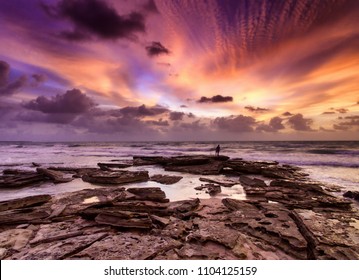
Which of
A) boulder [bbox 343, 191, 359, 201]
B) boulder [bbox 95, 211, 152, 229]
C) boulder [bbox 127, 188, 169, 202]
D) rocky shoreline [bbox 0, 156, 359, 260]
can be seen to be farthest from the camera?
boulder [bbox 343, 191, 359, 201]

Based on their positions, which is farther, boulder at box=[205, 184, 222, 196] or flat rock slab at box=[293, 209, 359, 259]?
boulder at box=[205, 184, 222, 196]

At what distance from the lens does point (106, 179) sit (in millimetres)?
11914

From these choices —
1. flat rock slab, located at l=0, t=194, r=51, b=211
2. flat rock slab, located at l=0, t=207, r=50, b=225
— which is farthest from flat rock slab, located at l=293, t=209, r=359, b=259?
flat rock slab, located at l=0, t=194, r=51, b=211

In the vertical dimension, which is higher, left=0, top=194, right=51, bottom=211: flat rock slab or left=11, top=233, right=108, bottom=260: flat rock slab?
left=0, top=194, right=51, bottom=211: flat rock slab

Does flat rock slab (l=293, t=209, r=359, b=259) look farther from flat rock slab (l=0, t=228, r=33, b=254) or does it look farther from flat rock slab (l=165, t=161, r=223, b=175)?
flat rock slab (l=165, t=161, r=223, b=175)

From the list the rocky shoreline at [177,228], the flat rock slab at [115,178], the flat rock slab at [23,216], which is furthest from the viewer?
the flat rock slab at [115,178]

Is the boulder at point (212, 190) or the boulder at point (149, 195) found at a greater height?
the boulder at point (149, 195)

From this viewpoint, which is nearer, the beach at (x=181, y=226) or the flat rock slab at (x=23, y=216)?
the beach at (x=181, y=226)

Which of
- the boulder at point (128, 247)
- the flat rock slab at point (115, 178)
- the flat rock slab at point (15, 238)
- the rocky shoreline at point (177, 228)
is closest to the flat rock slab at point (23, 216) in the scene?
Result: the rocky shoreline at point (177, 228)

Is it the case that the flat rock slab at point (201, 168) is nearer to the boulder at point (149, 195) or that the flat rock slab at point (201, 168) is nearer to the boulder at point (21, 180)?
the boulder at point (149, 195)

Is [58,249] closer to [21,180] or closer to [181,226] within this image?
[181,226]

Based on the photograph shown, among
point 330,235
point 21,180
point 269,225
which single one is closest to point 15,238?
point 269,225

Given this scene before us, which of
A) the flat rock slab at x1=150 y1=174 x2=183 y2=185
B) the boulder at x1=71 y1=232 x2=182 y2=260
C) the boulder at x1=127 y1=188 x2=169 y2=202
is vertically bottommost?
the flat rock slab at x1=150 y1=174 x2=183 y2=185
